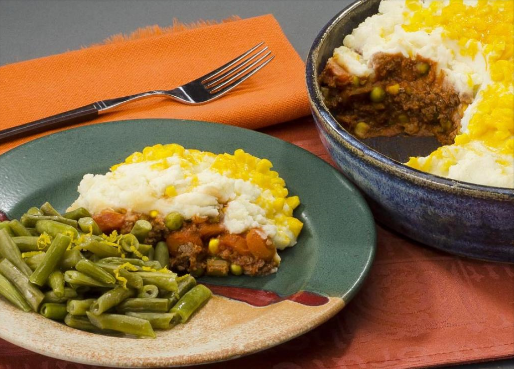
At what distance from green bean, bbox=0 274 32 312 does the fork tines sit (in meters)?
2.07

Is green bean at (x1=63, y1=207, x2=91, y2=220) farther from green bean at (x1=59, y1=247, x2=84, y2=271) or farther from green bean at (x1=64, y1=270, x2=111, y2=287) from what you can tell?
green bean at (x1=64, y1=270, x2=111, y2=287)

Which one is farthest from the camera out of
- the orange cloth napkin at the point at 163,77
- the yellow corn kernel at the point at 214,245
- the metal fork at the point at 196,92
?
the orange cloth napkin at the point at 163,77

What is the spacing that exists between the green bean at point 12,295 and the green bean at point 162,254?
0.56 m

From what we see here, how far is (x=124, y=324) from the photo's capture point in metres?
2.88

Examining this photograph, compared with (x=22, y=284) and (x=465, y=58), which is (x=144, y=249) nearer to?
(x=22, y=284)

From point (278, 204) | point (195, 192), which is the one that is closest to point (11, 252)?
point (195, 192)

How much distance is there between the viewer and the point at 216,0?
19.9 feet

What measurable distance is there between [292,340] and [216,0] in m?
3.54

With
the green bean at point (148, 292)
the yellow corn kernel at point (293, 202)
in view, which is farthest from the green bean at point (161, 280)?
the yellow corn kernel at point (293, 202)

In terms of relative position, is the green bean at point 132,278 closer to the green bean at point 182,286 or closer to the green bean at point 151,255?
the green bean at point 182,286

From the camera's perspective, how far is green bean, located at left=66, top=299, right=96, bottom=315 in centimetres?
289

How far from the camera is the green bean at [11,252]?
119 inches

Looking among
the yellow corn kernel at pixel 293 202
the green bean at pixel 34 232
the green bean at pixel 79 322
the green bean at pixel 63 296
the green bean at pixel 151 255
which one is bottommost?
the yellow corn kernel at pixel 293 202

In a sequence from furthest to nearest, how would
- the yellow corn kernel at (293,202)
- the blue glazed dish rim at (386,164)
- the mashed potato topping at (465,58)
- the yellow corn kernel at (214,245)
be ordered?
1. the yellow corn kernel at (293,202)
2. the mashed potato topping at (465,58)
3. the yellow corn kernel at (214,245)
4. the blue glazed dish rim at (386,164)
